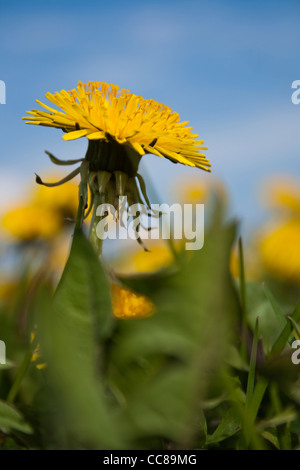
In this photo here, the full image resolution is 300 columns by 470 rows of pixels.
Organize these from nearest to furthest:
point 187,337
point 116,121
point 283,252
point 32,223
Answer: point 187,337 < point 116,121 < point 283,252 < point 32,223

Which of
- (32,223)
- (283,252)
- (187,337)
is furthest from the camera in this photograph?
(32,223)

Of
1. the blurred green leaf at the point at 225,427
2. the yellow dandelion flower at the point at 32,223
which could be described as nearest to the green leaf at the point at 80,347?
the blurred green leaf at the point at 225,427

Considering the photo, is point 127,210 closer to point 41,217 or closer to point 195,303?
point 195,303

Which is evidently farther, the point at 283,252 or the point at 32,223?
the point at 32,223

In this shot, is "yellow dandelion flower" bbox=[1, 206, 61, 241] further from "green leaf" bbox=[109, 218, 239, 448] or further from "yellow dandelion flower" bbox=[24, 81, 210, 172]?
"green leaf" bbox=[109, 218, 239, 448]

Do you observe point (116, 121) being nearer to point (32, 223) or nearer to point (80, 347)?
point (80, 347)

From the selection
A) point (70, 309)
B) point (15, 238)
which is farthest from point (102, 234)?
point (15, 238)

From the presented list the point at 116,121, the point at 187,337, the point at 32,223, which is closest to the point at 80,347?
the point at 187,337
